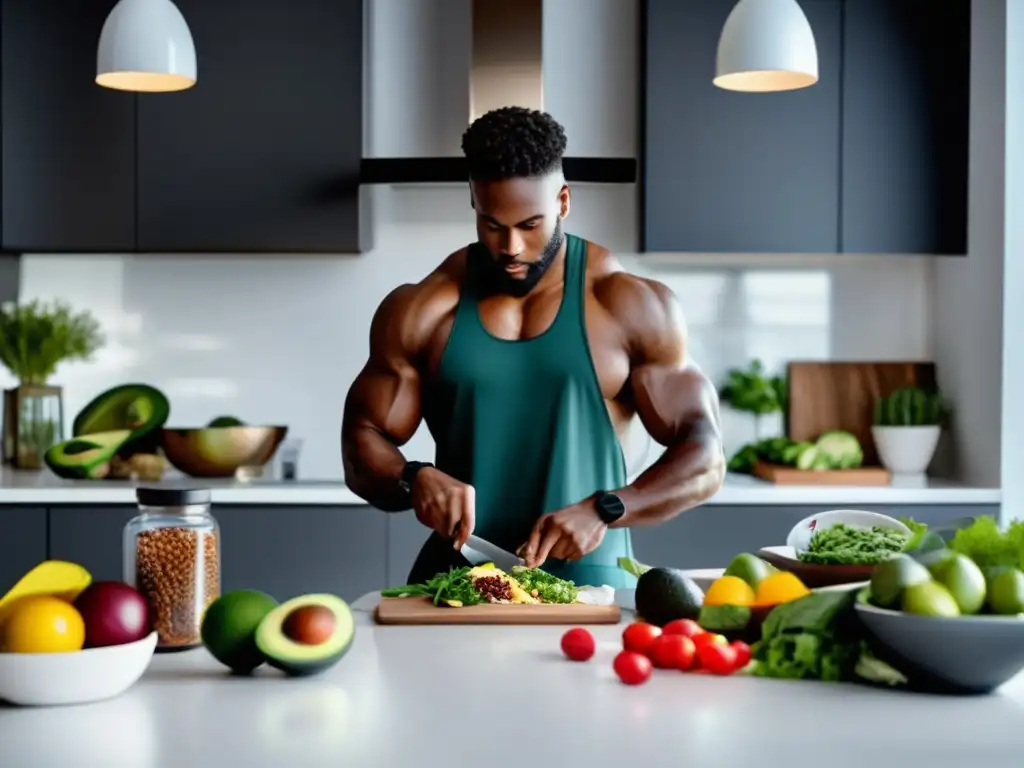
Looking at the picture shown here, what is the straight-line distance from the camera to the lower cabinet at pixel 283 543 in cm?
379

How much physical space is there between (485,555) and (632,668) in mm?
764

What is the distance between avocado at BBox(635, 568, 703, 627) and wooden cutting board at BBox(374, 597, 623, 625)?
9 centimetres

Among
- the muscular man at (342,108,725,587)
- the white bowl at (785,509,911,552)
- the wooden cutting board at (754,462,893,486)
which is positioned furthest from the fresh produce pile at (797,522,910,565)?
the wooden cutting board at (754,462,893,486)

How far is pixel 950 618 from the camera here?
144cm

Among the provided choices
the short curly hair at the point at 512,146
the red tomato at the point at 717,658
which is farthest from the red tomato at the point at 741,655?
the short curly hair at the point at 512,146

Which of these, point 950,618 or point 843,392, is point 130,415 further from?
point 950,618

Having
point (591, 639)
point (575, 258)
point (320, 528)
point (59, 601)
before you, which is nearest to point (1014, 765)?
point (591, 639)

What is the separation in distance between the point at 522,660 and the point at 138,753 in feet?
1.82

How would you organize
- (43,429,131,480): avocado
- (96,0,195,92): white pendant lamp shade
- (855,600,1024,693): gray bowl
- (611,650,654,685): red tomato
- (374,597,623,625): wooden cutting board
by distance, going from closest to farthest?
(855,600,1024,693): gray bowl, (611,650,654,685): red tomato, (374,597,623,625): wooden cutting board, (96,0,195,92): white pendant lamp shade, (43,429,131,480): avocado

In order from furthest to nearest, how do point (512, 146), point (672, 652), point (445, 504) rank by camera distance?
point (512, 146), point (445, 504), point (672, 652)

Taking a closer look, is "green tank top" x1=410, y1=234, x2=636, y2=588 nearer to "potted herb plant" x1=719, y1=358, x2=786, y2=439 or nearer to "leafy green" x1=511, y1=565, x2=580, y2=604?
"leafy green" x1=511, y1=565, x2=580, y2=604

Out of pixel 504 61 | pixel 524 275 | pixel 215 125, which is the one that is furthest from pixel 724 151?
pixel 524 275

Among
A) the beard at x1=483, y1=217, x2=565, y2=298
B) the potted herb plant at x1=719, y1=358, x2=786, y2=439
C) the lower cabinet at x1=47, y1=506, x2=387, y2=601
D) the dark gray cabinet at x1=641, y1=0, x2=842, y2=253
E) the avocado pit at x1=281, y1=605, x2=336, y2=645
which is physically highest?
the dark gray cabinet at x1=641, y1=0, x2=842, y2=253

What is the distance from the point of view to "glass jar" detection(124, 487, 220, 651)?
1.71 m
